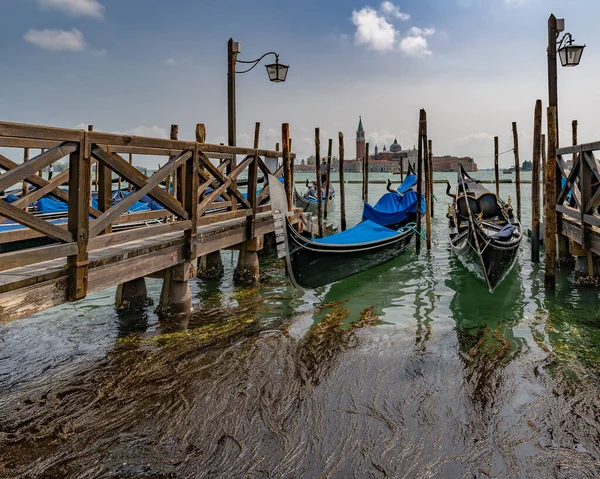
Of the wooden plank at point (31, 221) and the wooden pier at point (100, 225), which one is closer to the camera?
the wooden plank at point (31, 221)

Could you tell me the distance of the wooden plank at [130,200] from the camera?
363 cm

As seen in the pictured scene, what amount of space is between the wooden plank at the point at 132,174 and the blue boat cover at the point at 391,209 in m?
7.10

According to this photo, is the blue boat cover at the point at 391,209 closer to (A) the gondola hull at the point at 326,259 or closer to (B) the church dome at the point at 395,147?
(A) the gondola hull at the point at 326,259

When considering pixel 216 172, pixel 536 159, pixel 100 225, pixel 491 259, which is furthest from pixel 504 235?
pixel 100 225

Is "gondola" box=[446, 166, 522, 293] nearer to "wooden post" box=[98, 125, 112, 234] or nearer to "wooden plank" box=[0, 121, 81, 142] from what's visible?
"wooden post" box=[98, 125, 112, 234]

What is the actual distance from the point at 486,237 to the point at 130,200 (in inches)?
186

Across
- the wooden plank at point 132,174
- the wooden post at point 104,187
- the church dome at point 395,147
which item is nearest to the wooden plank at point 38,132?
the wooden plank at point 132,174

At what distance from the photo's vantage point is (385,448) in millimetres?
2896

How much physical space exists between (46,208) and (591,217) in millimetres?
9333

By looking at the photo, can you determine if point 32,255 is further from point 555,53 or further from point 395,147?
point 395,147

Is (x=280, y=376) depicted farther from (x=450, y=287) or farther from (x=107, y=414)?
(x=450, y=287)

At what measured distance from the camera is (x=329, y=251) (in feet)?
20.9

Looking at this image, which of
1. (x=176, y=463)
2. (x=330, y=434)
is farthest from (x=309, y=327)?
(x=176, y=463)

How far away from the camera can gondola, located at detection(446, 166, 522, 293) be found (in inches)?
251
